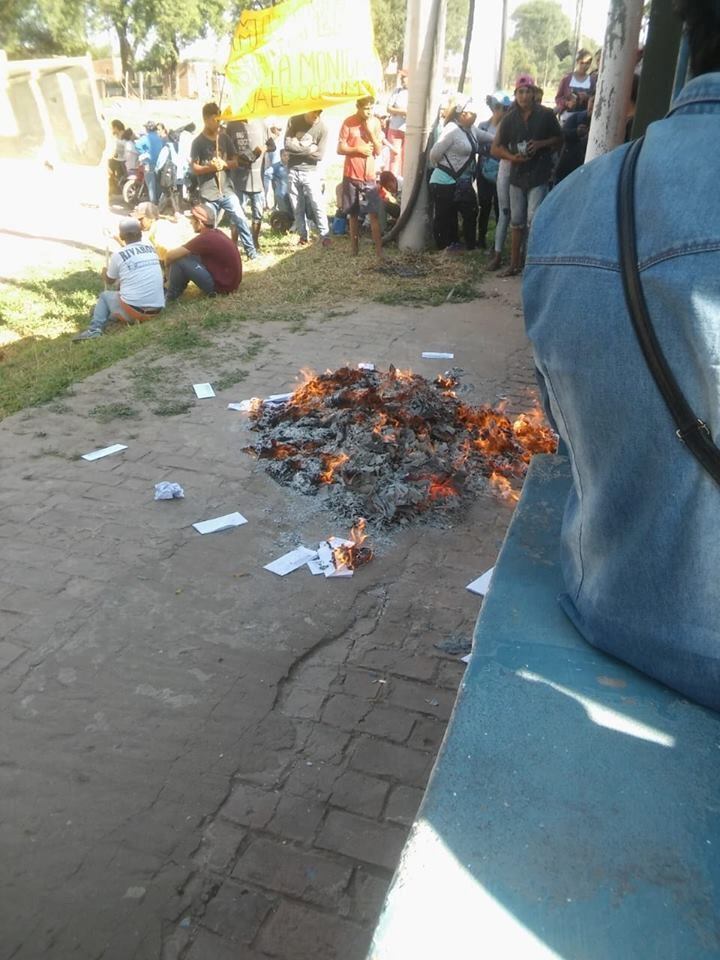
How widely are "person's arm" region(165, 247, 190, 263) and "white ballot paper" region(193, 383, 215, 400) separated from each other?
3388mm

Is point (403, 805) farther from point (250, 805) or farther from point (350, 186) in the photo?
point (350, 186)

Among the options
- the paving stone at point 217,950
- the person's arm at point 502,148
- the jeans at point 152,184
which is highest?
the person's arm at point 502,148

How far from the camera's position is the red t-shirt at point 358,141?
1077 centimetres

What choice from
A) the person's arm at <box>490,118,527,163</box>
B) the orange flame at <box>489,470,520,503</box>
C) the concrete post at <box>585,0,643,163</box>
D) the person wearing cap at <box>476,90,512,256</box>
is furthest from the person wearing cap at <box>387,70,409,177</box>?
the orange flame at <box>489,470,520,503</box>

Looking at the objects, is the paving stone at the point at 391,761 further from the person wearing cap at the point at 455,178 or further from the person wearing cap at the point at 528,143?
the person wearing cap at the point at 455,178

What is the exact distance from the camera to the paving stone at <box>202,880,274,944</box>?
222cm

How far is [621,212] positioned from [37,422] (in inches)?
213

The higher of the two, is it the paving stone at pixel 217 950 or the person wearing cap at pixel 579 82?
the person wearing cap at pixel 579 82

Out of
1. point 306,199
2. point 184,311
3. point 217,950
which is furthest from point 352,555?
point 306,199

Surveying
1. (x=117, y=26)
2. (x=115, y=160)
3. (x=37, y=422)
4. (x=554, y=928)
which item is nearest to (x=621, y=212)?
(x=554, y=928)

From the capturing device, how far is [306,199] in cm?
1205

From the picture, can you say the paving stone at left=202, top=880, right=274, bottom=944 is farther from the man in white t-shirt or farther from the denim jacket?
the man in white t-shirt

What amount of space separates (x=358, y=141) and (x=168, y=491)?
7.88 m

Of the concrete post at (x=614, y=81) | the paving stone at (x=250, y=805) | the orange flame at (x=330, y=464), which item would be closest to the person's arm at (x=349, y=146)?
the concrete post at (x=614, y=81)
